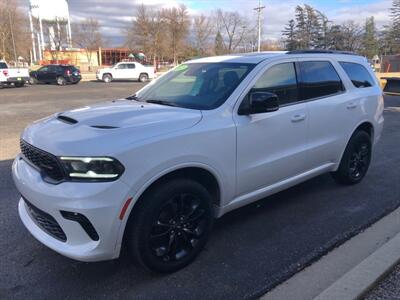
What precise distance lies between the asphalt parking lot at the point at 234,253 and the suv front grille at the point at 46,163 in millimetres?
878

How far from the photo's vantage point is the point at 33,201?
292 centimetres

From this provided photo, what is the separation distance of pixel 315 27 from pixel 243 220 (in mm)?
84495

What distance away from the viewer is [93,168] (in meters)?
2.67

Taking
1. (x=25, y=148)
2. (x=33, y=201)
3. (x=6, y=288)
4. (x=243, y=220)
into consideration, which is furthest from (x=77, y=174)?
(x=243, y=220)

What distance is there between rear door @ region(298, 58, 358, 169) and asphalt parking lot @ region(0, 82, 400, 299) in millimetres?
593

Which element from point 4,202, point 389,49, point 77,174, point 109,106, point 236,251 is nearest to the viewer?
point 77,174

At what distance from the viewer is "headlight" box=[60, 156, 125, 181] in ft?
8.73

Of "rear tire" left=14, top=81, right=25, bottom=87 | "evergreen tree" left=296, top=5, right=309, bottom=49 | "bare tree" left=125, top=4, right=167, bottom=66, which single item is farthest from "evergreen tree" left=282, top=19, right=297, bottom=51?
"rear tire" left=14, top=81, right=25, bottom=87

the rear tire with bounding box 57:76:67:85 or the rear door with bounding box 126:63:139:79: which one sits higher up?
the rear door with bounding box 126:63:139:79

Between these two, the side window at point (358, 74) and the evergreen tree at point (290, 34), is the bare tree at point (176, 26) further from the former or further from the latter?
the side window at point (358, 74)

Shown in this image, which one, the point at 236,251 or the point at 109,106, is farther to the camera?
the point at 109,106

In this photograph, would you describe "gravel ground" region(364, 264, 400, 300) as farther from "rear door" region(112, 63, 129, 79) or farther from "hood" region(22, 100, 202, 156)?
"rear door" region(112, 63, 129, 79)

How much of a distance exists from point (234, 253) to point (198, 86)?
1.67 m

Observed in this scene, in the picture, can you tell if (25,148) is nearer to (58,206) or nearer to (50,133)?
(50,133)
